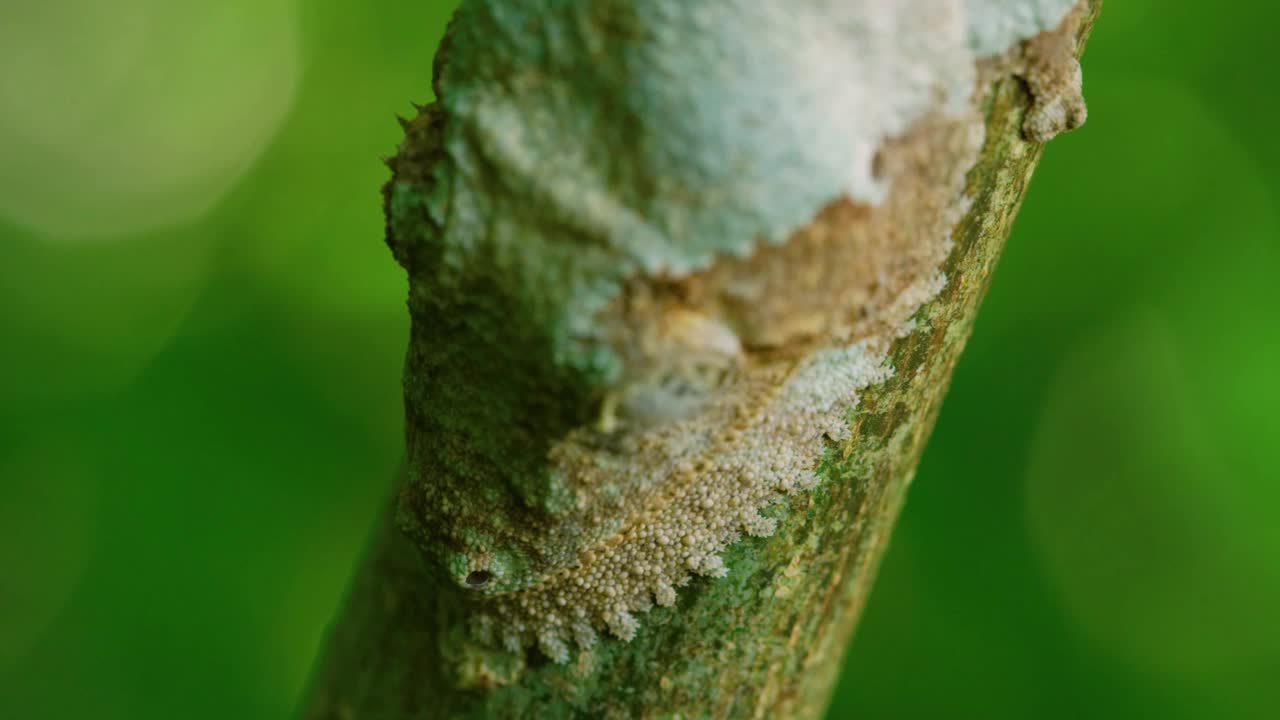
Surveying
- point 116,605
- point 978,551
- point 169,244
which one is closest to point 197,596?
point 116,605

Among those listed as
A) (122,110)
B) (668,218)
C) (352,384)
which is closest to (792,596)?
(668,218)

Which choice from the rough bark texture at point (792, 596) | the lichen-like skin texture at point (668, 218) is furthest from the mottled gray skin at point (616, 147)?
the rough bark texture at point (792, 596)

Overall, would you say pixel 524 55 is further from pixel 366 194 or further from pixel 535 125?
pixel 366 194

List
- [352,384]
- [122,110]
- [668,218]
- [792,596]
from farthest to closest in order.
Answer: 1. [122,110]
2. [352,384]
3. [792,596]
4. [668,218]

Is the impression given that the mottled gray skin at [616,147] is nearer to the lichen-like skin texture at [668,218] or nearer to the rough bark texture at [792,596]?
the lichen-like skin texture at [668,218]

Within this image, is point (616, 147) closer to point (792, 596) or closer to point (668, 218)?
point (668, 218)

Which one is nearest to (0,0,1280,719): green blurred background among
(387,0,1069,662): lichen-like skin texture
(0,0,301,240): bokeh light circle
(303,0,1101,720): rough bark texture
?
(0,0,301,240): bokeh light circle
